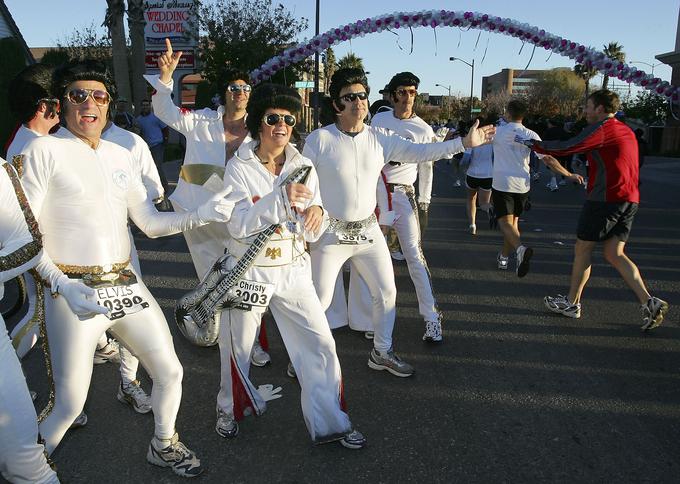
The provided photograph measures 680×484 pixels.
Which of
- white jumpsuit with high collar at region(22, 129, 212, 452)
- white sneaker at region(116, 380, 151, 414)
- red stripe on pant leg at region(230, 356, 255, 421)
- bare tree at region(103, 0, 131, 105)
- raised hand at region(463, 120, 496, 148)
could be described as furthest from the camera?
bare tree at region(103, 0, 131, 105)

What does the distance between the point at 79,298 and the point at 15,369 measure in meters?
0.36

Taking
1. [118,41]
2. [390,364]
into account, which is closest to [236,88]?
[390,364]

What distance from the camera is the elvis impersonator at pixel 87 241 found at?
2.67m

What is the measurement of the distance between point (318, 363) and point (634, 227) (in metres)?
8.86

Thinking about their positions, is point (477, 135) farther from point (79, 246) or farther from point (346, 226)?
point (79, 246)

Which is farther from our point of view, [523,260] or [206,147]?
[523,260]

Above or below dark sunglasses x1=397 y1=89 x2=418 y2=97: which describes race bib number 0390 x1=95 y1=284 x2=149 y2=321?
below

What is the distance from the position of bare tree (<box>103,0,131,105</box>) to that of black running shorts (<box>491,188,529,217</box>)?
41.1 ft

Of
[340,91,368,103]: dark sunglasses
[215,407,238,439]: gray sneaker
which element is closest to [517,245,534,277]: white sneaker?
[340,91,368,103]: dark sunglasses

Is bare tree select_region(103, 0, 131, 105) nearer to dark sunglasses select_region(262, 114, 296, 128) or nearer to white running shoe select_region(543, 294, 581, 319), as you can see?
white running shoe select_region(543, 294, 581, 319)

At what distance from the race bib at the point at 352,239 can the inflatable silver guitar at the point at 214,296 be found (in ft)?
2.93

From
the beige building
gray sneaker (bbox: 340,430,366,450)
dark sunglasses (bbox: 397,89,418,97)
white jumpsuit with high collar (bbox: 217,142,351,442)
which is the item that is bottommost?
gray sneaker (bbox: 340,430,366,450)

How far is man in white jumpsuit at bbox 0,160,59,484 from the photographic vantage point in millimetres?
2303

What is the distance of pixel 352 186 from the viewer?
13.2 ft
